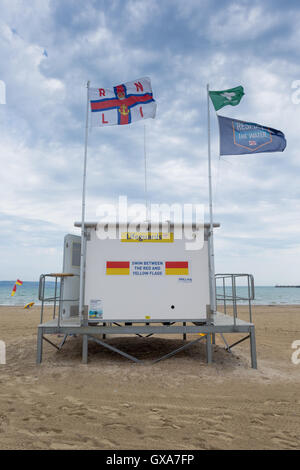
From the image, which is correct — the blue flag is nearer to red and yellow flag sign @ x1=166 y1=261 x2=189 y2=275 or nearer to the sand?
red and yellow flag sign @ x1=166 y1=261 x2=189 y2=275

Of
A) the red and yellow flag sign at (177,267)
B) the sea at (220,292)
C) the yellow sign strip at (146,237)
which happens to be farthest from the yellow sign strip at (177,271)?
the sea at (220,292)

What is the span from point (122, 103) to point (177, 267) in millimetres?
4821

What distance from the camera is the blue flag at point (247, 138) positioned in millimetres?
8781

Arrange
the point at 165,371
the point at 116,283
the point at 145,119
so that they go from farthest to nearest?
the point at 145,119, the point at 116,283, the point at 165,371

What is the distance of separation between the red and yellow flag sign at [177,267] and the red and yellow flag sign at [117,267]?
3.19 ft

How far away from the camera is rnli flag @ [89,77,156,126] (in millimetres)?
8531

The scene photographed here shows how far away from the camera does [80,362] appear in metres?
7.35

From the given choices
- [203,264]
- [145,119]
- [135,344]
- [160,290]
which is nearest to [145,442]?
[160,290]

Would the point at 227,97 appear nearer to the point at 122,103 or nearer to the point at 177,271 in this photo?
the point at 122,103

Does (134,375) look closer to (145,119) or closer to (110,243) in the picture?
(110,243)

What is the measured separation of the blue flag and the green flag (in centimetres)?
63

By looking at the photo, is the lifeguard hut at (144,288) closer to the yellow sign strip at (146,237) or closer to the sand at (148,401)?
the yellow sign strip at (146,237)

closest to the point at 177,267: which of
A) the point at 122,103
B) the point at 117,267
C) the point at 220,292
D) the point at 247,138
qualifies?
the point at 117,267

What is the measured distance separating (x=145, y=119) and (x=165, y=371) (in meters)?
6.59
